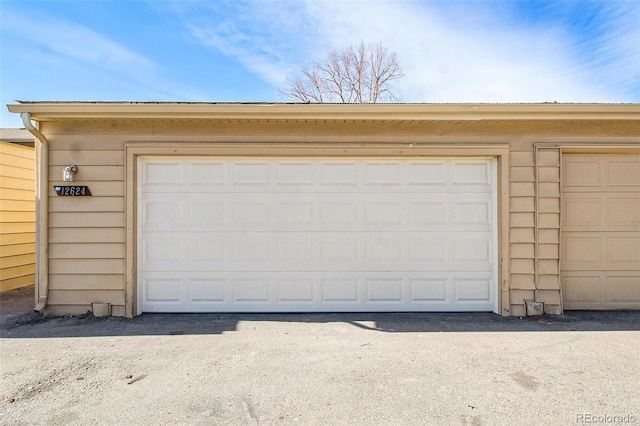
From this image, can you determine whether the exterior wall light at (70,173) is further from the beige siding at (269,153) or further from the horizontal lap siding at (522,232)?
the horizontal lap siding at (522,232)

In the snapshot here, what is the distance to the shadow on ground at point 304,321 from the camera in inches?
151

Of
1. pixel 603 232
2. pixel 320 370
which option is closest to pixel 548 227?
pixel 603 232

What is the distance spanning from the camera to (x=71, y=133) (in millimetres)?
4359

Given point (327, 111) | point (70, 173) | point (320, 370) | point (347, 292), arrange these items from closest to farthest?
point (320, 370) < point (327, 111) < point (70, 173) < point (347, 292)

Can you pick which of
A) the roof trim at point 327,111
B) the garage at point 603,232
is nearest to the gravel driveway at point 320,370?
the garage at point 603,232

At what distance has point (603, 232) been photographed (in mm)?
4566

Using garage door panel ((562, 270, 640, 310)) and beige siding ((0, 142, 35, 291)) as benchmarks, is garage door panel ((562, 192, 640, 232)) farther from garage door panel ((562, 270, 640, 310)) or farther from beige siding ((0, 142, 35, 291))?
beige siding ((0, 142, 35, 291))

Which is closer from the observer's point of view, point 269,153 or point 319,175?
point 269,153

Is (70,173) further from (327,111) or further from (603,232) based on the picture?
(603,232)

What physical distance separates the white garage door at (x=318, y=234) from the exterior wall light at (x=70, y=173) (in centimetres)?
79

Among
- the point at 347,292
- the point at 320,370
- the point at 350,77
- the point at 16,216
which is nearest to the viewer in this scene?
the point at 320,370

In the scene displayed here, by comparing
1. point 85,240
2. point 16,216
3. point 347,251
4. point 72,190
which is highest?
point 72,190

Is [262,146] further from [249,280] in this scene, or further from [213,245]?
[249,280]

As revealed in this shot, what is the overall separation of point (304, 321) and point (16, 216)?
5.56 metres
